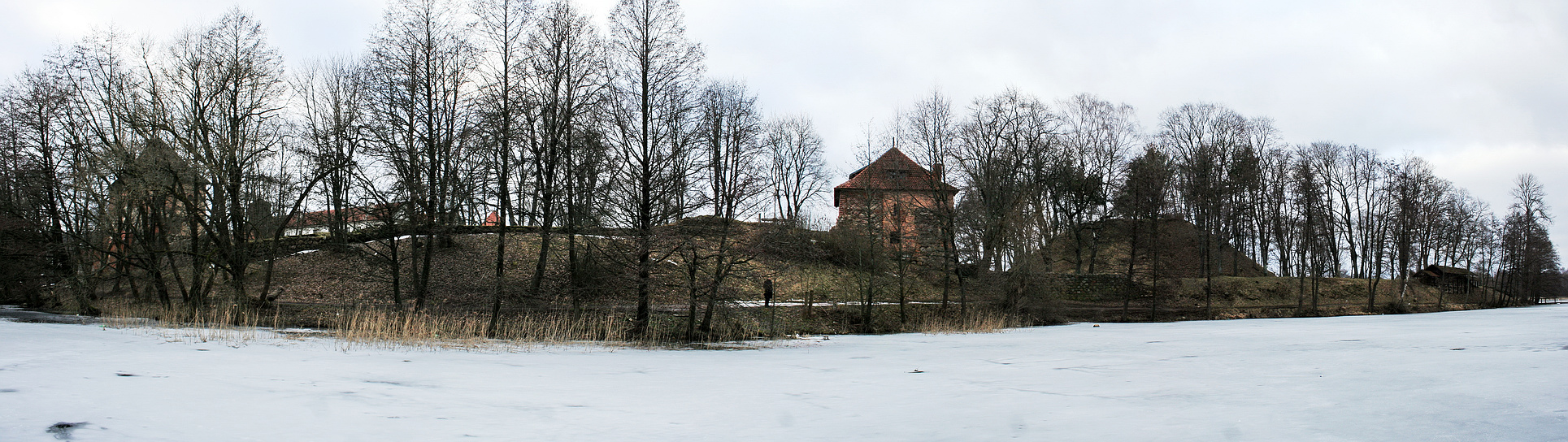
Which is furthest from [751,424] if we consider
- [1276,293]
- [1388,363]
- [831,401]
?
[1276,293]

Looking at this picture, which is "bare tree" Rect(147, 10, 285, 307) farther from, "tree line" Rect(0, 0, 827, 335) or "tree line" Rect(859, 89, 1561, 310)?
"tree line" Rect(859, 89, 1561, 310)

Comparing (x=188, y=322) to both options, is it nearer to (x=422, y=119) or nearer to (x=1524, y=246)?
(x=422, y=119)

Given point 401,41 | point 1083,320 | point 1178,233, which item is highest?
point 401,41

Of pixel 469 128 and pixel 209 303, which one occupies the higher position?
pixel 469 128

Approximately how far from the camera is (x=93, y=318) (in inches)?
830

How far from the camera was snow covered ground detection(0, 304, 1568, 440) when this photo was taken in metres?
4.68

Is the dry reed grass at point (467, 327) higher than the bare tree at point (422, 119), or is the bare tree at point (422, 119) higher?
the bare tree at point (422, 119)

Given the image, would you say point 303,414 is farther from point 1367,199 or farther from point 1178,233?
point 1367,199

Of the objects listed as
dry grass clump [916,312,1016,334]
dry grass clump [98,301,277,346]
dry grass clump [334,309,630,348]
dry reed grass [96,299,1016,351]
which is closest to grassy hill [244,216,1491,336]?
dry grass clump [916,312,1016,334]

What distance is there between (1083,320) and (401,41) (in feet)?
91.5

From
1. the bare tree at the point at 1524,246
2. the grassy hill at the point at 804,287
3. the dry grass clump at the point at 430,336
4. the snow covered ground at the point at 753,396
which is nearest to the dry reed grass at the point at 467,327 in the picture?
the dry grass clump at the point at 430,336

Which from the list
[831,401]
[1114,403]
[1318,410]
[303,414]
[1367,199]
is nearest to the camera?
[303,414]

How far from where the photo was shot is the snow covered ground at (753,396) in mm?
4680

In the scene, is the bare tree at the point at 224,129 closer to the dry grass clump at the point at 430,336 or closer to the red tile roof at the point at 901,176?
the dry grass clump at the point at 430,336
